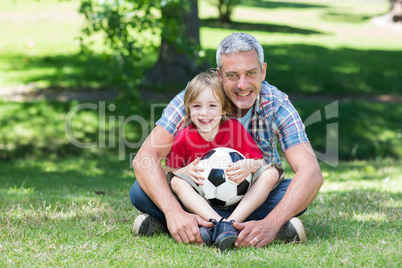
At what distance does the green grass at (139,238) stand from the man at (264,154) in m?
0.12

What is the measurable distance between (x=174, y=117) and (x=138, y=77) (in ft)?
14.7

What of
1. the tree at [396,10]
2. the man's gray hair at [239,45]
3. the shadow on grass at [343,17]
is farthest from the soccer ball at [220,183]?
the shadow on grass at [343,17]

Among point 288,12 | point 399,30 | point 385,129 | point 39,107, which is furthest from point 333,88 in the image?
point 288,12

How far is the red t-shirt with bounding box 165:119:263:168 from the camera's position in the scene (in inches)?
155

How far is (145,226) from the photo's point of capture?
12.2 ft

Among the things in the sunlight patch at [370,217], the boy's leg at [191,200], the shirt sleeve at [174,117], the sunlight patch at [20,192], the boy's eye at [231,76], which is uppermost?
the boy's eye at [231,76]

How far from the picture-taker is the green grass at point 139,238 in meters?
3.11

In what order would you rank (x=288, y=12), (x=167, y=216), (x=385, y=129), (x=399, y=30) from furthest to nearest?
(x=288, y=12) → (x=399, y=30) → (x=385, y=129) → (x=167, y=216)

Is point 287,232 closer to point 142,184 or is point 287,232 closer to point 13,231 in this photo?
point 142,184

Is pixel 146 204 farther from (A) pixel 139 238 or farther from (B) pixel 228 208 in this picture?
(B) pixel 228 208

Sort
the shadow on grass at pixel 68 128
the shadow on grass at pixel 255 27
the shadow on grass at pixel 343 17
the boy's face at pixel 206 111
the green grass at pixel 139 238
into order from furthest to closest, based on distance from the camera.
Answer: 1. the shadow on grass at pixel 343 17
2. the shadow on grass at pixel 255 27
3. the shadow on grass at pixel 68 128
4. the boy's face at pixel 206 111
5. the green grass at pixel 139 238

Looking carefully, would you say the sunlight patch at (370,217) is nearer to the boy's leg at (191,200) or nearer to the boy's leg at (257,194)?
the boy's leg at (257,194)

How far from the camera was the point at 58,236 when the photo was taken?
3605 millimetres

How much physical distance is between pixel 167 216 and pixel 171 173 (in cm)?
40
